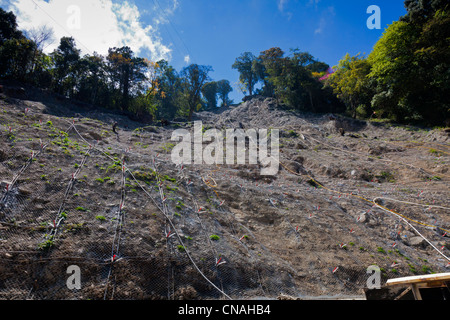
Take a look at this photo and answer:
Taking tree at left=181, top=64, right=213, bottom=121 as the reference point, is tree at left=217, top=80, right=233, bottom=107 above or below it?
above

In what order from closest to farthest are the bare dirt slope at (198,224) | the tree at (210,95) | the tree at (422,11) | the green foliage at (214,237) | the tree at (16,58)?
the bare dirt slope at (198,224) < the green foliage at (214,237) < the tree at (16,58) < the tree at (422,11) < the tree at (210,95)

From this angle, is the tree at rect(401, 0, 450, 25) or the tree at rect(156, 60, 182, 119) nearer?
the tree at rect(401, 0, 450, 25)

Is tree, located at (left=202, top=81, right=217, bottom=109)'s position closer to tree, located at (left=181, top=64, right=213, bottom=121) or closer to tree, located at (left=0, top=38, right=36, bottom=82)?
tree, located at (left=181, top=64, right=213, bottom=121)

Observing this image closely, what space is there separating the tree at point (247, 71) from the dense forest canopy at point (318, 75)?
11.3 meters

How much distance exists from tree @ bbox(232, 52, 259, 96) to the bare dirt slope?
33698 mm

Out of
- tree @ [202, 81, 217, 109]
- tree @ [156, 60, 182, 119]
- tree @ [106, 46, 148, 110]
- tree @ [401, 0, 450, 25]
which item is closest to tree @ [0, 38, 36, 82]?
tree @ [106, 46, 148, 110]

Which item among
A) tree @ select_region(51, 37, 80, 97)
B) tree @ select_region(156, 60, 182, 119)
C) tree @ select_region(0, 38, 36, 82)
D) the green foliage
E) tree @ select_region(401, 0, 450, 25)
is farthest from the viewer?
tree @ select_region(156, 60, 182, 119)

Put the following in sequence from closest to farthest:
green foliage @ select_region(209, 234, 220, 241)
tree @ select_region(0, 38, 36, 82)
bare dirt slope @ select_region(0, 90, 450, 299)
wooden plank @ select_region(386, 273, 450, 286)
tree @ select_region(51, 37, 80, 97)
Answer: wooden plank @ select_region(386, 273, 450, 286) → bare dirt slope @ select_region(0, 90, 450, 299) → green foliage @ select_region(209, 234, 220, 241) → tree @ select_region(0, 38, 36, 82) → tree @ select_region(51, 37, 80, 97)

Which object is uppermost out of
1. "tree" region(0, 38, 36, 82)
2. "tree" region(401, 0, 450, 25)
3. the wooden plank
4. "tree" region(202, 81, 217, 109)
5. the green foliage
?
"tree" region(202, 81, 217, 109)

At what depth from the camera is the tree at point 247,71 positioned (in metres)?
40.5

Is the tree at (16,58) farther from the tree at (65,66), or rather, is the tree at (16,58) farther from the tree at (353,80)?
the tree at (353,80)

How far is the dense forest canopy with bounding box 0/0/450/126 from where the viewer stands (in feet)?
54.5

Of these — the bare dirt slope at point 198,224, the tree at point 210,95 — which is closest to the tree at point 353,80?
the bare dirt slope at point 198,224

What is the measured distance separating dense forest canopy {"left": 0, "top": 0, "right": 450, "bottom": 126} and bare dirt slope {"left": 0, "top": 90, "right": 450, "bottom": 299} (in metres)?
9.28
